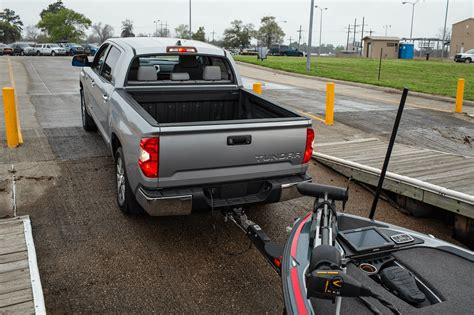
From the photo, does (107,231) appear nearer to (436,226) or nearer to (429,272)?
(429,272)

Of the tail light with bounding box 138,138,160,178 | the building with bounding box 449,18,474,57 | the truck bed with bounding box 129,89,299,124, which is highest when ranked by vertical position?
the building with bounding box 449,18,474,57

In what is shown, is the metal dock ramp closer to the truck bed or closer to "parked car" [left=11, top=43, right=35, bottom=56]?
the truck bed

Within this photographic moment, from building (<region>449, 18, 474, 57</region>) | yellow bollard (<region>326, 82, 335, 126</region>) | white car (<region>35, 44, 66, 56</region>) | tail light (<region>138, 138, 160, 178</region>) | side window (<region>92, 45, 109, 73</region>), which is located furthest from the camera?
building (<region>449, 18, 474, 57</region>)

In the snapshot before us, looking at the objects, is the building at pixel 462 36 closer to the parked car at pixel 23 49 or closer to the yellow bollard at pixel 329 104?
the parked car at pixel 23 49

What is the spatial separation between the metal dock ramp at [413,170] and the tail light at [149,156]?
10.5 feet

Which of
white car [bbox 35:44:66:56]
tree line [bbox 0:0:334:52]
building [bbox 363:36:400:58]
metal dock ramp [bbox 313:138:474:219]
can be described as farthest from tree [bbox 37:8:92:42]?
metal dock ramp [bbox 313:138:474:219]

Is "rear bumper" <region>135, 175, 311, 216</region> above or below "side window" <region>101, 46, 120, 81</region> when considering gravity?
below

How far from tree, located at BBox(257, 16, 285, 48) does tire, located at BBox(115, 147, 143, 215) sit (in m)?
92.0

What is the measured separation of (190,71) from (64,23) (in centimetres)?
8767

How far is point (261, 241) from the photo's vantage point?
3.94 m

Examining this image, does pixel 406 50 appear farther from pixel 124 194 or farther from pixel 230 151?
pixel 230 151

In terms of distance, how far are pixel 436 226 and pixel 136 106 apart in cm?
374

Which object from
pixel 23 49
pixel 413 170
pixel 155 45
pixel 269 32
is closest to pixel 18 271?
pixel 155 45

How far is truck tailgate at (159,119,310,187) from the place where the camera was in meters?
4.18
